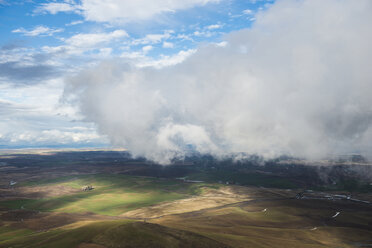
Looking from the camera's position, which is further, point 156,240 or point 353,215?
point 353,215

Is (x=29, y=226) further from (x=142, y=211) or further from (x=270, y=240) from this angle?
(x=270, y=240)

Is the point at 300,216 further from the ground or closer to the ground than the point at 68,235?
closer to the ground

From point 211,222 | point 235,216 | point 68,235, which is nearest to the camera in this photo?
point 68,235

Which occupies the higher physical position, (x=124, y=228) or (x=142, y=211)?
(x=124, y=228)

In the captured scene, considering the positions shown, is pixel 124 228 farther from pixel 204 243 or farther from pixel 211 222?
pixel 211 222

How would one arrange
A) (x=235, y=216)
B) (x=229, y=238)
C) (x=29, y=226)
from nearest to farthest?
1. (x=229, y=238)
2. (x=29, y=226)
3. (x=235, y=216)

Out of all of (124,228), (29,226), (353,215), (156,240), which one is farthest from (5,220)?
(353,215)

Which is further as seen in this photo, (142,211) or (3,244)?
(142,211)

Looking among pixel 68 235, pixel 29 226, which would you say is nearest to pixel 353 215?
pixel 68 235

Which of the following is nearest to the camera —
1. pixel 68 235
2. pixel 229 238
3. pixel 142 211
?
pixel 68 235
